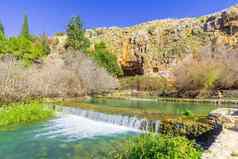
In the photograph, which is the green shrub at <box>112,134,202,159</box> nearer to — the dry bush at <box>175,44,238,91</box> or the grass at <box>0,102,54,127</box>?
the grass at <box>0,102,54,127</box>

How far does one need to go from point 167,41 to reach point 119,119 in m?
37.7

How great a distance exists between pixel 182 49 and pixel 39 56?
22.2m

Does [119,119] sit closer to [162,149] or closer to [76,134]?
[76,134]

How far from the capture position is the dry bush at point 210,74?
91.6 feet

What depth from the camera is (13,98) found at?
19.6 metres

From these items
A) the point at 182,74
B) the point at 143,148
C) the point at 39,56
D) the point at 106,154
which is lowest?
the point at 106,154

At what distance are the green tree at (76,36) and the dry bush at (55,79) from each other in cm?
928

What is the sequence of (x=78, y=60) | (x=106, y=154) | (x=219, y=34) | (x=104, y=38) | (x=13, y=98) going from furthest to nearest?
(x=104, y=38)
(x=219, y=34)
(x=78, y=60)
(x=13, y=98)
(x=106, y=154)

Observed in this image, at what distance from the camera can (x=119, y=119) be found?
14.7 m

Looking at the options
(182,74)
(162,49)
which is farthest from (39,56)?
(162,49)

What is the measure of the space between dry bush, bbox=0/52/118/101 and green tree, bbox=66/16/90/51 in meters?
9.28

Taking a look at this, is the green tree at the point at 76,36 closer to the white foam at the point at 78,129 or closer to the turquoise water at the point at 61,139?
the white foam at the point at 78,129

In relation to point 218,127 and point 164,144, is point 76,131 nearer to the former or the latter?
point 218,127

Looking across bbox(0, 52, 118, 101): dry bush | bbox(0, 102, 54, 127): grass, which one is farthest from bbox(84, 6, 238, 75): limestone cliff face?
bbox(0, 102, 54, 127): grass
